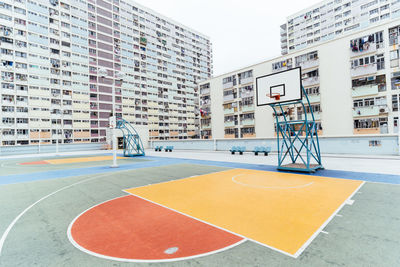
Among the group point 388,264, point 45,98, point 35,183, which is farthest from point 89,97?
point 388,264

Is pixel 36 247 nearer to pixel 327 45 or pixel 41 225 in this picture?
pixel 41 225

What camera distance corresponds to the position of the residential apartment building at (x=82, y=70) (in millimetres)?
45375

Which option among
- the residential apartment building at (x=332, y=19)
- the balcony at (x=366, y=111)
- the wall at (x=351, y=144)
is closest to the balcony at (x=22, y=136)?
the wall at (x=351, y=144)

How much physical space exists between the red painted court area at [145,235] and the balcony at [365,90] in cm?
3240

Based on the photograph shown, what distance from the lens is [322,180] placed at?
925cm

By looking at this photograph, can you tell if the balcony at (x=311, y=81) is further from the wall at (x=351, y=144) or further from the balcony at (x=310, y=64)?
the wall at (x=351, y=144)

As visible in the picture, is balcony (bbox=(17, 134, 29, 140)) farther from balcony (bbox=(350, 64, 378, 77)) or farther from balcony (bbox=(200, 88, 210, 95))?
balcony (bbox=(350, 64, 378, 77))

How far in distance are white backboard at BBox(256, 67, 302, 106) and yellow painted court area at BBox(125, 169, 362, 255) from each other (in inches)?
170

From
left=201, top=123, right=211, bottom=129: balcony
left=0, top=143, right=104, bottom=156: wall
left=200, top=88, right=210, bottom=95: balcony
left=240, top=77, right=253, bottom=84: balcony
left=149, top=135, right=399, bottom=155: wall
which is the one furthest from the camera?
left=201, top=123, right=211, bottom=129: balcony

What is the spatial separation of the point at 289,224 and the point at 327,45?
112 feet

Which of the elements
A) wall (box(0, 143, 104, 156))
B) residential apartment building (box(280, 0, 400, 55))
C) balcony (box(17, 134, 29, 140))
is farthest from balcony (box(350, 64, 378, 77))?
balcony (box(17, 134, 29, 140))

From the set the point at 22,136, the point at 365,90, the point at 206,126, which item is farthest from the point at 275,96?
the point at 22,136

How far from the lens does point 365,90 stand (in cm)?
2773

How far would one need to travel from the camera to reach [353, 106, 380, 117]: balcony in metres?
26.9
